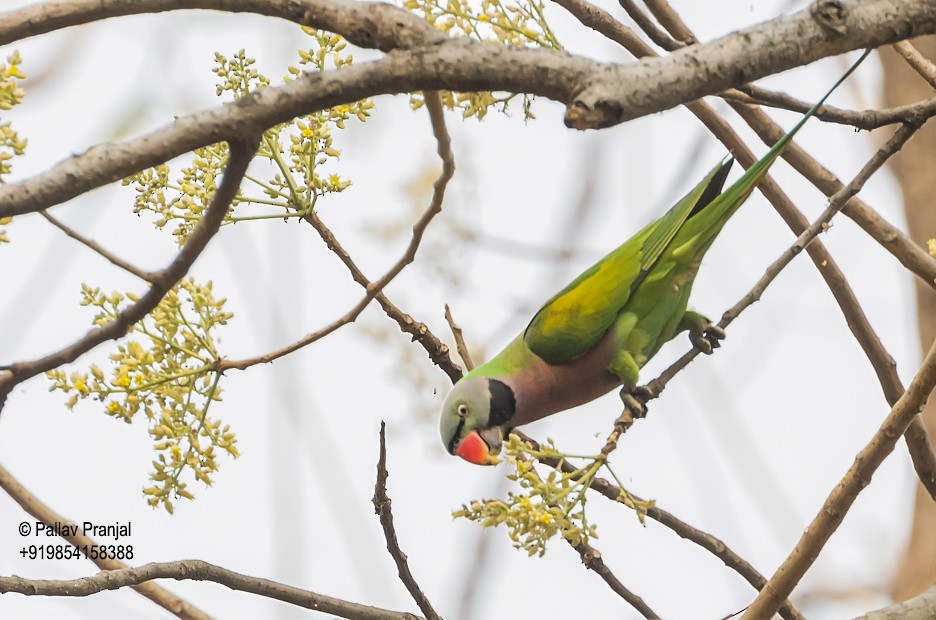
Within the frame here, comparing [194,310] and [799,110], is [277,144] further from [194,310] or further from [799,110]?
[799,110]

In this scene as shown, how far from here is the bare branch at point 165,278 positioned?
1.47 m

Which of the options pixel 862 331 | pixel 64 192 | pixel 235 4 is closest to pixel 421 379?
pixel 862 331

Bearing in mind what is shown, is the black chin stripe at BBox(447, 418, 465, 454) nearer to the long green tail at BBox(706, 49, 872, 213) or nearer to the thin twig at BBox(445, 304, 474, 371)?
the thin twig at BBox(445, 304, 474, 371)

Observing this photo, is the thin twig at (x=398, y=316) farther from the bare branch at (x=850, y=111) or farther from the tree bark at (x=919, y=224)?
the tree bark at (x=919, y=224)

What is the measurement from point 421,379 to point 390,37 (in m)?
1.63

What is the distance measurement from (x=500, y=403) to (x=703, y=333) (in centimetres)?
68

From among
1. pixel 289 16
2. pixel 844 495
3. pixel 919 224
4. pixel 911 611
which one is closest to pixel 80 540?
pixel 289 16

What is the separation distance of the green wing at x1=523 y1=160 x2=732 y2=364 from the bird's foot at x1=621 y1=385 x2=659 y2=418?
0.23m

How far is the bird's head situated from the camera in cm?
274

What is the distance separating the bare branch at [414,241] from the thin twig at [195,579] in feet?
1.44

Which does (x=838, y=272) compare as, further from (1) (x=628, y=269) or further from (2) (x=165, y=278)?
(2) (x=165, y=278)

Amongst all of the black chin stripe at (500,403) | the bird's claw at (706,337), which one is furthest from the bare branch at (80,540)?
the bird's claw at (706,337)

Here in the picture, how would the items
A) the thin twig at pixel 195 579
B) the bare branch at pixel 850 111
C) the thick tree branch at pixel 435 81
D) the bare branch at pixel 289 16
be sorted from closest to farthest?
1. the thick tree branch at pixel 435 81
2. the bare branch at pixel 289 16
3. the thin twig at pixel 195 579
4. the bare branch at pixel 850 111

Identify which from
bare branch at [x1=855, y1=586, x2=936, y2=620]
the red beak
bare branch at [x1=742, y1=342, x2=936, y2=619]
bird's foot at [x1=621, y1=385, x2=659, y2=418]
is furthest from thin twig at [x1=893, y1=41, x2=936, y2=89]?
the red beak
